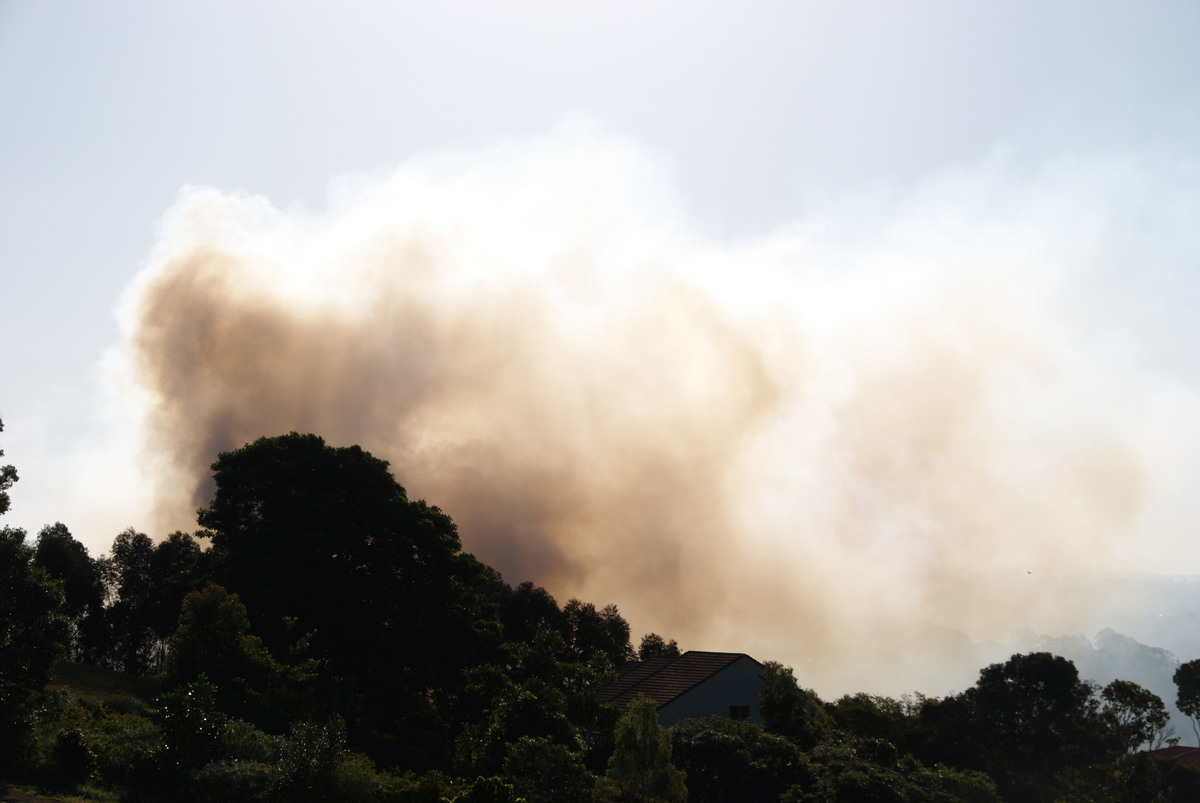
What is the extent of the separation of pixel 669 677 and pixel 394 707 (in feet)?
57.5

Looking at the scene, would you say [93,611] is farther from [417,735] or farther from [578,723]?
[578,723]

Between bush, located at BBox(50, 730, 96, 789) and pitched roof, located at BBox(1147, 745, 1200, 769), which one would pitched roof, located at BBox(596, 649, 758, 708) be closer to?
bush, located at BBox(50, 730, 96, 789)

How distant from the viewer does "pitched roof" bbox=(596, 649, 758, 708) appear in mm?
50594

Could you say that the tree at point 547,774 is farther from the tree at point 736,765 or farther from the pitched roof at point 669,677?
the pitched roof at point 669,677

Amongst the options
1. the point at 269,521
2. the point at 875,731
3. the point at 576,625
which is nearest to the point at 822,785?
Result: the point at 875,731

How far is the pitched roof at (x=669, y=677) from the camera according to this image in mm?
50594

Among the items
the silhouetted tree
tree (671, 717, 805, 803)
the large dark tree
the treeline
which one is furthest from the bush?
the silhouetted tree

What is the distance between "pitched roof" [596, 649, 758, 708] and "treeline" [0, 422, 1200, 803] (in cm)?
799

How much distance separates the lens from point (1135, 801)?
3353 centimetres

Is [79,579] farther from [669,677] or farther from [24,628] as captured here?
[24,628]

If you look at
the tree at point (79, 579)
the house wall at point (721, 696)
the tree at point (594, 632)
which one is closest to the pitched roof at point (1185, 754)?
the house wall at point (721, 696)

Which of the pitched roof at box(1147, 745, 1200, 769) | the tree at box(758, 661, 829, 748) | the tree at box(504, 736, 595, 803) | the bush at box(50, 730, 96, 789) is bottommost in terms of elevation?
the bush at box(50, 730, 96, 789)

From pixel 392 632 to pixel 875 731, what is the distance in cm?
2772

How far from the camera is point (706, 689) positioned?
5016cm
